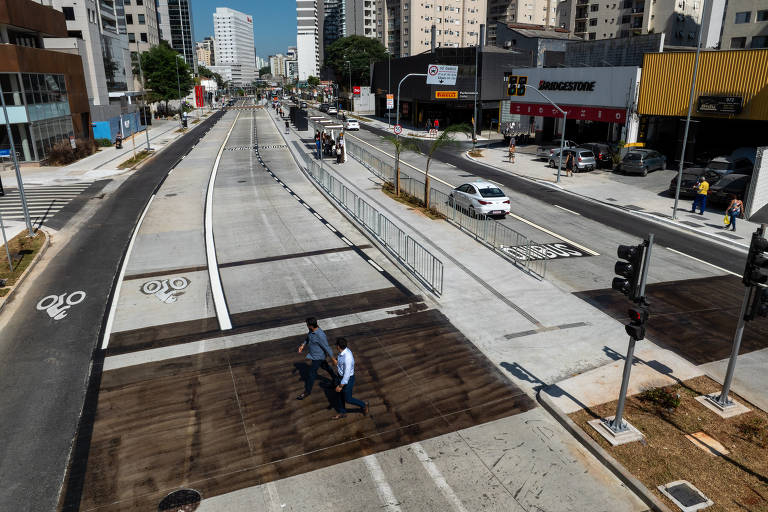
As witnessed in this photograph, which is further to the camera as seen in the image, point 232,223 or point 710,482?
point 232,223

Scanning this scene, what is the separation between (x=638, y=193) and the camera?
32.3 m

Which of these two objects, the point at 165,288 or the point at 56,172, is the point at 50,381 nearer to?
the point at 165,288

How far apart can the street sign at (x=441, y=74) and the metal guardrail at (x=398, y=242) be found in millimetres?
40218

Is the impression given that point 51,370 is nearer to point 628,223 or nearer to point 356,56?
point 628,223

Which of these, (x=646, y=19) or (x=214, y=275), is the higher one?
(x=646, y=19)

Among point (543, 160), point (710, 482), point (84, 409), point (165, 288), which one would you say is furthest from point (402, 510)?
point (543, 160)

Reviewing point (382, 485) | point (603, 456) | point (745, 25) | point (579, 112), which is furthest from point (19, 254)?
point (745, 25)

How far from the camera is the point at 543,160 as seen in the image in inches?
1785

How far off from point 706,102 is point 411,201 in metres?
23.2

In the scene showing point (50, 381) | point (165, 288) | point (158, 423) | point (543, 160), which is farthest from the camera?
point (543, 160)

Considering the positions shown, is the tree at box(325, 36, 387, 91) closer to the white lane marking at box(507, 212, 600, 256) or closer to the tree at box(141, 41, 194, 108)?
the tree at box(141, 41, 194, 108)

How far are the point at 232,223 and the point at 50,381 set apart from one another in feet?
44.1

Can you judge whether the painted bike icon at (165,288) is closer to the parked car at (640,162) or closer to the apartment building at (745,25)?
the parked car at (640,162)

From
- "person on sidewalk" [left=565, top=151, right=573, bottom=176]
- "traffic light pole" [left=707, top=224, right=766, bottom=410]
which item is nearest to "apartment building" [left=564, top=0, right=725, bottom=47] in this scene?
"person on sidewalk" [left=565, top=151, right=573, bottom=176]
